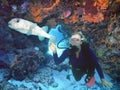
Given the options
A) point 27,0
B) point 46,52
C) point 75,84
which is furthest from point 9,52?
point 75,84

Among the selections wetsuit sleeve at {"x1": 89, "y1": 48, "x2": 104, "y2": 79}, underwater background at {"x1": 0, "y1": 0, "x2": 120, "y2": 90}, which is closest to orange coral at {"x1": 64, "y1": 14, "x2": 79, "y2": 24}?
underwater background at {"x1": 0, "y1": 0, "x2": 120, "y2": 90}

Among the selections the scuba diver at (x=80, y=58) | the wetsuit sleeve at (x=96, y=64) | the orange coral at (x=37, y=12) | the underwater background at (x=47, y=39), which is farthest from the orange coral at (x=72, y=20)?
the wetsuit sleeve at (x=96, y=64)

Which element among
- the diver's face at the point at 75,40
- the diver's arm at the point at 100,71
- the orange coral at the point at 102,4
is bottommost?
the diver's arm at the point at 100,71

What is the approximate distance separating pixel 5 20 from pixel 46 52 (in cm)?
62

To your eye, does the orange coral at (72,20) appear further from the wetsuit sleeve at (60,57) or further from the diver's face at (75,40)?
the wetsuit sleeve at (60,57)

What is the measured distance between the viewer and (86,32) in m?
3.43

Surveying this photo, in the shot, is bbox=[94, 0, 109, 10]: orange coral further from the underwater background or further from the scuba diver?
the scuba diver

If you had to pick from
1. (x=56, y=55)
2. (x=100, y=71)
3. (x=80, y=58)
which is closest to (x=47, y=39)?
(x=56, y=55)

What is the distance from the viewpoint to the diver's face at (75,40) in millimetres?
3428

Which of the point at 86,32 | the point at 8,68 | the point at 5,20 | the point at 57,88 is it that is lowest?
the point at 57,88

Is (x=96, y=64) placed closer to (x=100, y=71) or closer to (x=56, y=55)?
(x=100, y=71)

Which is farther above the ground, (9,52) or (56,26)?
(56,26)

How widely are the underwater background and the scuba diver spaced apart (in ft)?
0.17

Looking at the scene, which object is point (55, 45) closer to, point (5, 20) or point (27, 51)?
point (27, 51)
